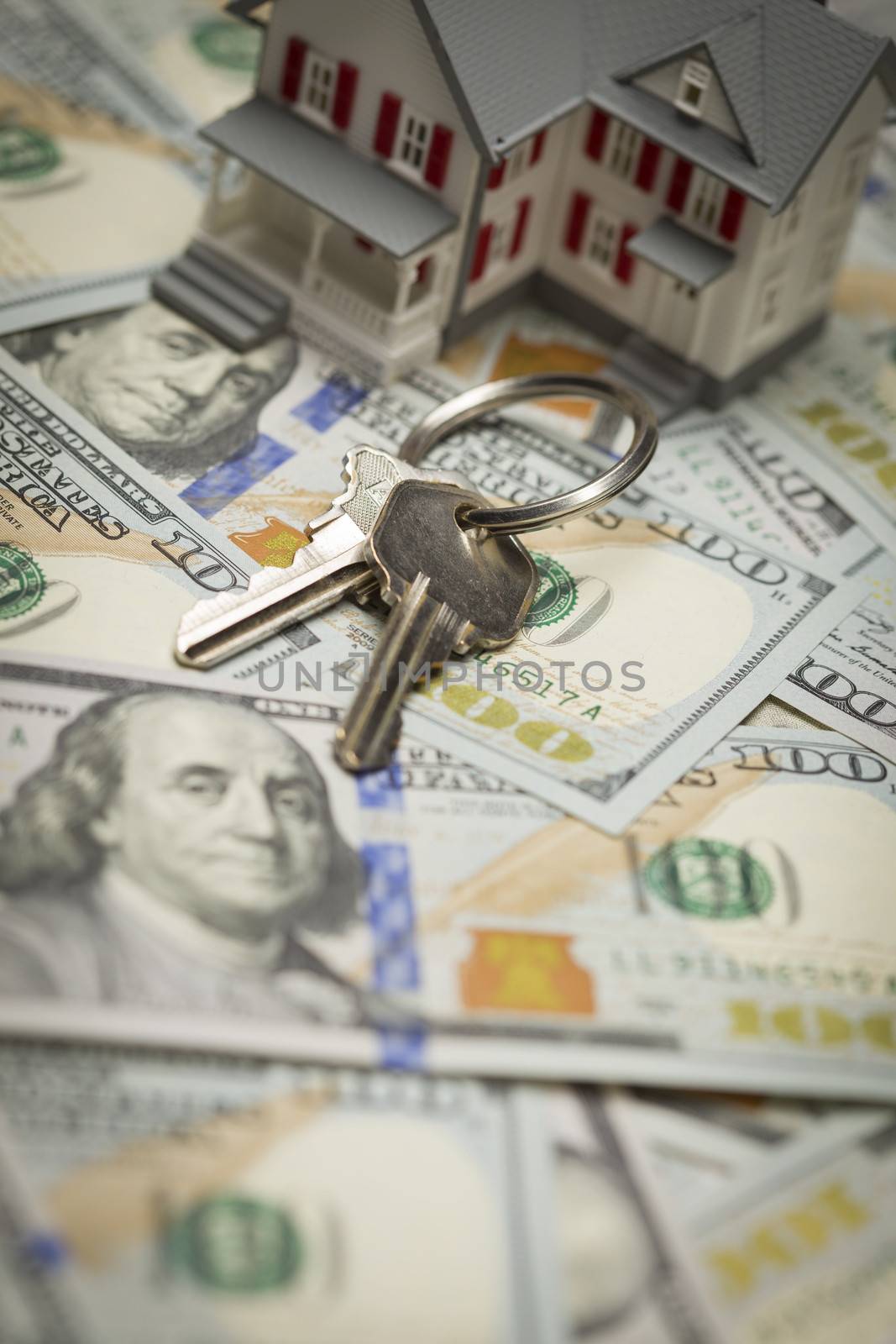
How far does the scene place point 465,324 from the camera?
4.26 meters

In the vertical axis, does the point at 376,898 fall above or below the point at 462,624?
below

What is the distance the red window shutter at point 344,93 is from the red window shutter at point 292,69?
13cm

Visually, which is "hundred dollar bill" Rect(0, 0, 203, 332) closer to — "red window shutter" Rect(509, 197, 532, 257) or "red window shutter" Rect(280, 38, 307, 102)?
"red window shutter" Rect(280, 38, 307, 102)

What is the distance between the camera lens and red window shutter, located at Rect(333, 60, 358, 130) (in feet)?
13.1

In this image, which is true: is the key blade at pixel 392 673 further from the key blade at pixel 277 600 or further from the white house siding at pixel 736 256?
the white house siding at pixel 736 256

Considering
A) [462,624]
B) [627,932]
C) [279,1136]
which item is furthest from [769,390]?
[279,1136]

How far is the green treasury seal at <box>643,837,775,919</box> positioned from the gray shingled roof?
169 cm

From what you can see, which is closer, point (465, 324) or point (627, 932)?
point (627, 932)

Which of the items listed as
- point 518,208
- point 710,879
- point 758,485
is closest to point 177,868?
point 710,879

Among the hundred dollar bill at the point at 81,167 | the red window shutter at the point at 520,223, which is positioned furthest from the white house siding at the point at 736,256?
the hundred dollar bill at the point at 81,167

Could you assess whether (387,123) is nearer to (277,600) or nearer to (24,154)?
(24,154)

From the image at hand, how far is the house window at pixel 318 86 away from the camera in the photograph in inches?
159

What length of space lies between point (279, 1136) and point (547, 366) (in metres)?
2.49

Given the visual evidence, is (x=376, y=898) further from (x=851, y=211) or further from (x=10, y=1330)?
(x=851, y=211)
